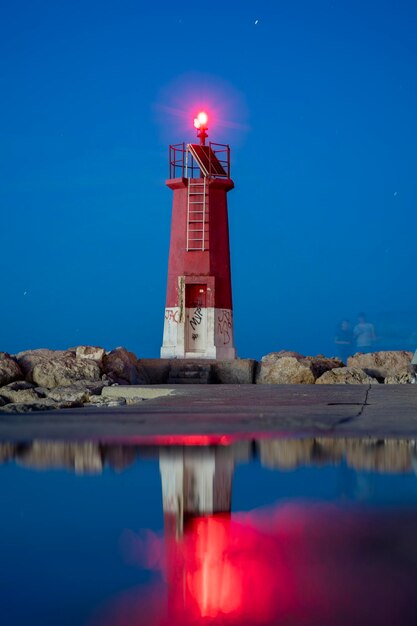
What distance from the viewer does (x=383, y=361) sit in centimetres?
1948

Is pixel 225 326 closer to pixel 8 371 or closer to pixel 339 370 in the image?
pixel 339 370

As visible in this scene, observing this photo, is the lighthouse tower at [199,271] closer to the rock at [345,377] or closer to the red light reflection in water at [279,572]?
the rock at [345,377]

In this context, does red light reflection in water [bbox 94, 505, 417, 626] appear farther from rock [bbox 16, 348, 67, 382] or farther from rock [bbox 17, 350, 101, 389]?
rock [bbox 16, 348, 67, 382]

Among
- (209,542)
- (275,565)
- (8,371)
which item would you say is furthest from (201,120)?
(275,565)

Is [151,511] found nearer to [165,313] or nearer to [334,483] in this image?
[334,483]

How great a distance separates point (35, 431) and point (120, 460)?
1319mm

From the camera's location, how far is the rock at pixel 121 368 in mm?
15816

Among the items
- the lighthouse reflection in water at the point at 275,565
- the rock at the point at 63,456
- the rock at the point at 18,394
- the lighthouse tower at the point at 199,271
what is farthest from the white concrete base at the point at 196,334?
the lighthouse reflection in water at the point at 275,565

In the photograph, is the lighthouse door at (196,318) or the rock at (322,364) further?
the lighthouse door at (196,318)

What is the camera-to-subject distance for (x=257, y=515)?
6.56 feet

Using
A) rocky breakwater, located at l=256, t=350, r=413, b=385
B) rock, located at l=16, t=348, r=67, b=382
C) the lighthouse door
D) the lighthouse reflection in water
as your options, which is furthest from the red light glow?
the lighthouse reflection in water

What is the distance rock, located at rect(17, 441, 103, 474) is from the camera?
2.89 m

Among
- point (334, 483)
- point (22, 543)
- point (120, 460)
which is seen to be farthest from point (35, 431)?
point (22, 543)

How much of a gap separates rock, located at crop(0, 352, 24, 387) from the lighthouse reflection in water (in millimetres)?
12814
